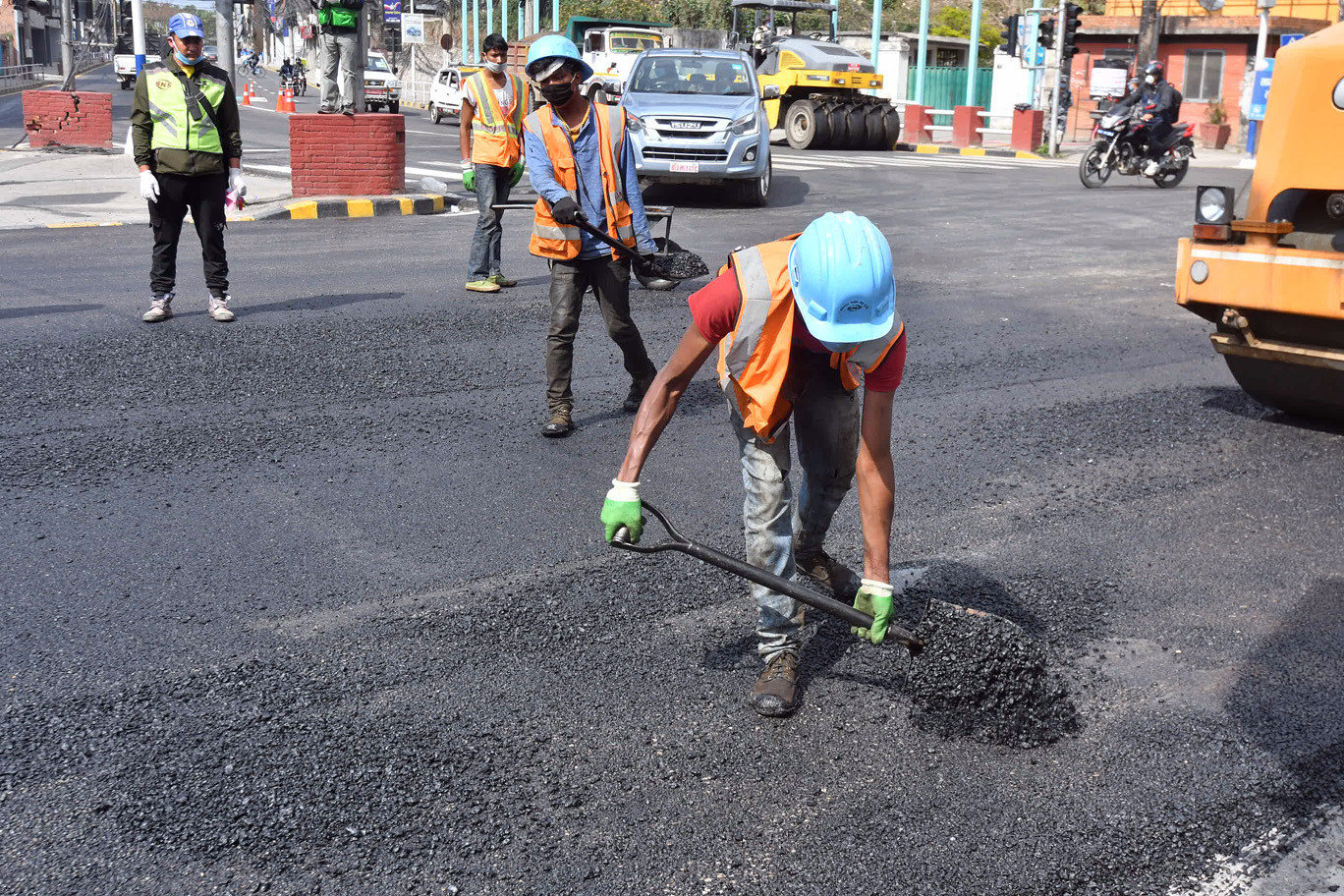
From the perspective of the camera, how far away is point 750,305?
3307 mm

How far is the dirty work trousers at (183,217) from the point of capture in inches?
325

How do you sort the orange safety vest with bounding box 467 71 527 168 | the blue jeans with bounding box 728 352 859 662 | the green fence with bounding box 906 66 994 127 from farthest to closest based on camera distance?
1. the green fence with bounding box 906 66 994 127
2. the orange safety vest with bounding box 467 71 527 168
3. the blue jeans with bounding box 728 352 859 662

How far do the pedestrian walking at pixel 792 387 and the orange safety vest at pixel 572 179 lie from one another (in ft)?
8.69

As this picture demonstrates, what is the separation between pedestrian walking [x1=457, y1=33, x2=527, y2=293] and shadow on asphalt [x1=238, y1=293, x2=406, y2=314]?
27.8 inches

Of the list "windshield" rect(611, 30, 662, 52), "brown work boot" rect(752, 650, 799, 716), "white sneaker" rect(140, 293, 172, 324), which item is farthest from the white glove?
"windshield" rect(611, 30, 662, 52)

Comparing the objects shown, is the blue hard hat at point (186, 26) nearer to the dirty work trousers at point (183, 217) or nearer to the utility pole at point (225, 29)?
the dirty work trousers at point (183, 217)

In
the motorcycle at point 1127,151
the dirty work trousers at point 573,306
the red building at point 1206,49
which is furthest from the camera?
the red building at point 1206,49

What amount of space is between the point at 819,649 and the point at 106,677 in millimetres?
2110

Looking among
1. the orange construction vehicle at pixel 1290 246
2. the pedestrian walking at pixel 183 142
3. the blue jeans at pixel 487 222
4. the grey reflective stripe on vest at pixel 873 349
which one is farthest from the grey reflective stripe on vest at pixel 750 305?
the blue jeans at pixel 487 222

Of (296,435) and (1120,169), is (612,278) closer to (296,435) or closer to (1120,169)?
(296,435)

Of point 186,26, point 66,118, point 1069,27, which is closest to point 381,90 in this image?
point 66,118

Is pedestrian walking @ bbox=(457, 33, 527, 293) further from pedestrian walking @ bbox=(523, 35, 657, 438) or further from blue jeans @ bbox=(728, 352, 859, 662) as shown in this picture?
blue jeans @ bbox=(728, 352, 859, 662)

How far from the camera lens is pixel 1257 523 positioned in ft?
17.2

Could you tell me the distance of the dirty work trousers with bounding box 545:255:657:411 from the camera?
636 cm
